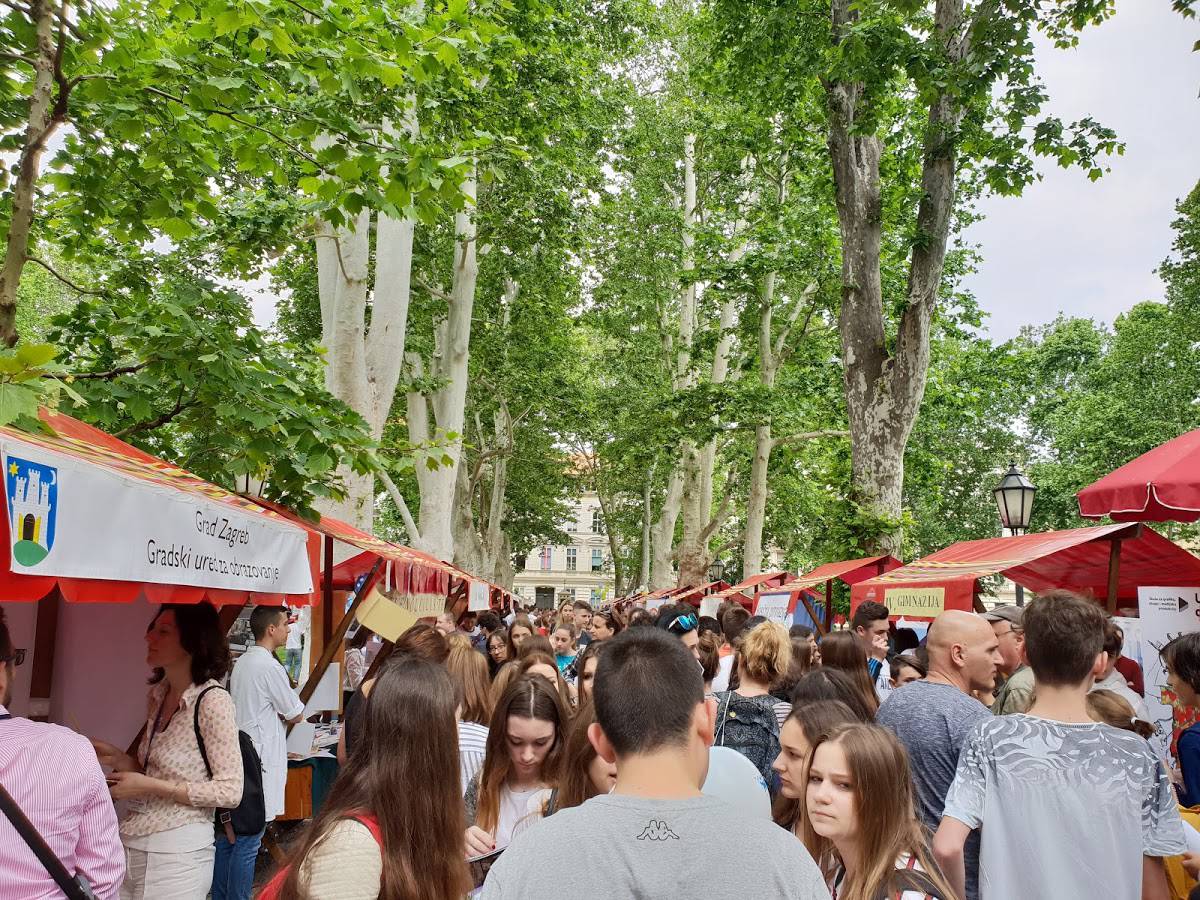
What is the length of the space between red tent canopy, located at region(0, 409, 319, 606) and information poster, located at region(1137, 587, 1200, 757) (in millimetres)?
4625

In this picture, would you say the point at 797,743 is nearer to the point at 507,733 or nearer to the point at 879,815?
the point at 879,815

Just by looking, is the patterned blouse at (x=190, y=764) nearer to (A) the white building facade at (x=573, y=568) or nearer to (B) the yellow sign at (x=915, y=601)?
(B) the yellow sign at (x=915, y=601)

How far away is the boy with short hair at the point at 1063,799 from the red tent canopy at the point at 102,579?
2624 millimetres

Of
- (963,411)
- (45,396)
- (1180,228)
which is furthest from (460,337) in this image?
(1180,228)

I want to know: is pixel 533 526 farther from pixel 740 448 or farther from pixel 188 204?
pixel 188 204

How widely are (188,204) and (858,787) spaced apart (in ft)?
19.3

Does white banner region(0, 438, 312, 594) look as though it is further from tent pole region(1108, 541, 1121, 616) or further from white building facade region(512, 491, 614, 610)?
white building facade region(512, 491, 614, 610)

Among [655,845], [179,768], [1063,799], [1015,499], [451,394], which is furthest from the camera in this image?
[451,394]

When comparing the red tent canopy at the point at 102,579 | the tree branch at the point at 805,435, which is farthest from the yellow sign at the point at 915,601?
the tree branch at the point at 805,435

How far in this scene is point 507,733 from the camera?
3.64 meters

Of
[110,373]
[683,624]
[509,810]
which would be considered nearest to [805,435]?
[683,624]

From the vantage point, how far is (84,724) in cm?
500

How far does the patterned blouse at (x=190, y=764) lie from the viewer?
143 inches

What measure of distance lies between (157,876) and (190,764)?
43 centimetres
